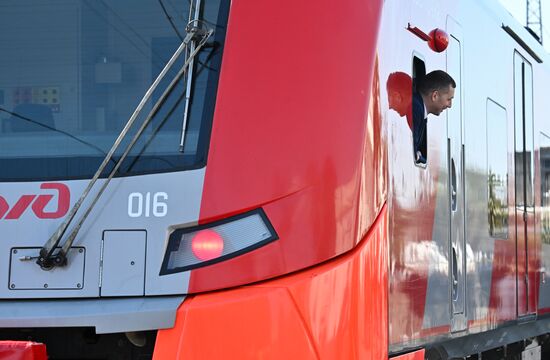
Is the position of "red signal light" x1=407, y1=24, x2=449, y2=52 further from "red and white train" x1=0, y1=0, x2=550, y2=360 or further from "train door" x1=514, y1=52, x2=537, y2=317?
"train door" x1=514, y1=52, x2=537, y2=317

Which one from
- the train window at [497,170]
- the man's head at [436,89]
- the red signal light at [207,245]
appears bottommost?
the red signal light at [207,245]

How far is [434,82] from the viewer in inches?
205

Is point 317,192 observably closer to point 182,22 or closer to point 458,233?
point 182,22

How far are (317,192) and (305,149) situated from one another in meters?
0.17

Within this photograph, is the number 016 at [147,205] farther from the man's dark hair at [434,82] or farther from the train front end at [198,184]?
the man's dark hair at [434,82]

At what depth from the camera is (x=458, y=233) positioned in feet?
18.7

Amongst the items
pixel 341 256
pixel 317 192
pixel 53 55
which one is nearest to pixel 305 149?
pixel 317 192

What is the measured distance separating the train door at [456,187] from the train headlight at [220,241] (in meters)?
1.70

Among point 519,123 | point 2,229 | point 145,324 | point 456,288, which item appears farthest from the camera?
point 519,123

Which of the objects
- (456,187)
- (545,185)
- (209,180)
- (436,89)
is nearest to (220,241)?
(209,180)

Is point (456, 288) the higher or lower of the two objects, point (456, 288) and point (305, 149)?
the lower

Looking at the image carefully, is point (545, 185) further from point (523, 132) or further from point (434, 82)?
point (434, 82)

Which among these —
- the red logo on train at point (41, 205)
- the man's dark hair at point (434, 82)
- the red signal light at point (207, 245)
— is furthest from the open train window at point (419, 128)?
the red logo on train at point (41, 205)

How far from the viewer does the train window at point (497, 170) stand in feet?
21.4
